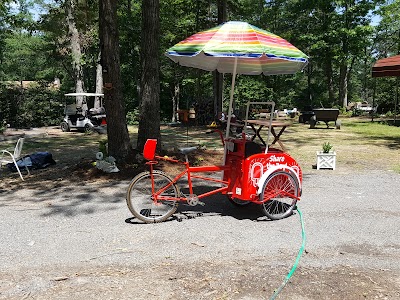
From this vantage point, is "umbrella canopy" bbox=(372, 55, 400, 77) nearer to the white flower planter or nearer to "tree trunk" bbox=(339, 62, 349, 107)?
the white flower planter

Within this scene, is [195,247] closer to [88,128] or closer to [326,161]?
[326,161]

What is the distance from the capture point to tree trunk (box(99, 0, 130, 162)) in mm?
7406

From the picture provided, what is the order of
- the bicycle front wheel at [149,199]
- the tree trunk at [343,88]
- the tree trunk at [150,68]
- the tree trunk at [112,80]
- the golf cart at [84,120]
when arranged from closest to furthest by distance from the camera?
the bicycle front wheel at [149,199] < the tree trunk at [112,80] < the tree trunk at [150,68] < the golf cart at [84,120] < the tree trunk at [343,88]

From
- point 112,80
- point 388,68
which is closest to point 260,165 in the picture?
point 112,80

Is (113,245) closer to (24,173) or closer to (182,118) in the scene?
(24,173)

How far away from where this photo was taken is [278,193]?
15.3ft

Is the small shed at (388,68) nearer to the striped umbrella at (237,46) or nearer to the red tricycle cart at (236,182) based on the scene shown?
the striped umbrella at (237,46)

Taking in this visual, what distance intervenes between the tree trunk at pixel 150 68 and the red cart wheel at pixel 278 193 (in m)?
3.84

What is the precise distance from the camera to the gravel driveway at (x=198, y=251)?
3023 mm

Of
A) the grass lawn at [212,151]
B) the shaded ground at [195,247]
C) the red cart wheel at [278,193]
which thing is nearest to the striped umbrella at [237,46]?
the red cart wheel at [278,193]

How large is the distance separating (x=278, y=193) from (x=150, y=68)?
14.4ft

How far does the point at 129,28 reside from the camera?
21391 millimetres

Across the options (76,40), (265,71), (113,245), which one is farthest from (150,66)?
(76,40)

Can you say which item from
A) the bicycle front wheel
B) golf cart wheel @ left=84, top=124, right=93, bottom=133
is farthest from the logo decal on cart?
golf cart wheel @ left=84, top=124, right=93, bottom=133
